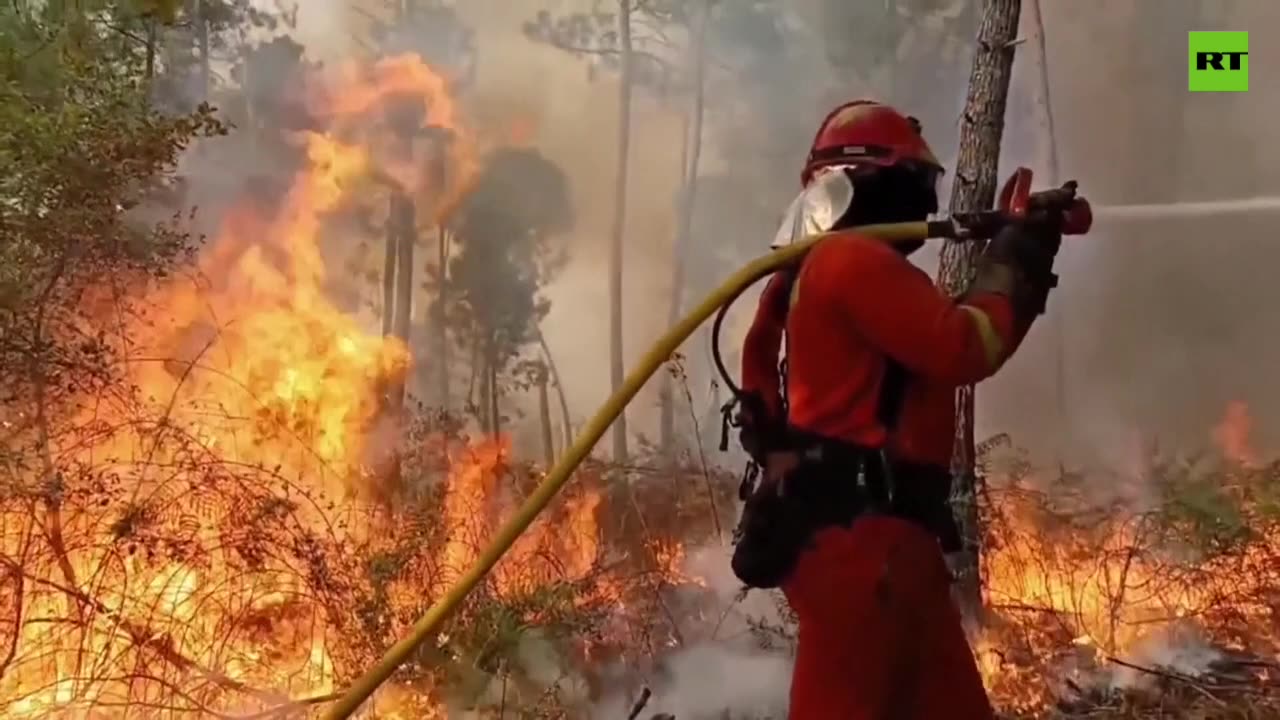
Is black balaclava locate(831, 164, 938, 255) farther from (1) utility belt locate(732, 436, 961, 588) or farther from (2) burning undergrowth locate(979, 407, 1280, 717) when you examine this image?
(2) burning undergrowth locate(979, 407, 1280, 717)

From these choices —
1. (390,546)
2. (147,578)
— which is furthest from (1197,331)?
(147,578)

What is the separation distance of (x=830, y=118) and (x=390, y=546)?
1.76 m

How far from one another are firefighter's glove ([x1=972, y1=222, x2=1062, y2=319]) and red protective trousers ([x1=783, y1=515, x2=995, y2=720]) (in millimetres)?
354

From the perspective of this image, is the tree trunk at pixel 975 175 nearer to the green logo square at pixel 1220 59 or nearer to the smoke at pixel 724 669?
the smoke at pixel 724 669

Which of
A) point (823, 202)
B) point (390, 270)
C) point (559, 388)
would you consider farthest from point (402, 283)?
point (823, 202)

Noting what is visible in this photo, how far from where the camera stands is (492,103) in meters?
3.13

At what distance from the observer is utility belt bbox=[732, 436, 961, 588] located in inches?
61.7

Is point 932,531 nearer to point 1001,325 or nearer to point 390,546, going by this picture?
point 1001,325

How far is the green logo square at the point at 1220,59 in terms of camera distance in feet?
10.4

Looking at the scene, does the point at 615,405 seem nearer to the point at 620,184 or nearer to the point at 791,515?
the point at 791,515

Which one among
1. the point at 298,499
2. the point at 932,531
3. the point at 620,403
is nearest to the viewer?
the point at 932,531

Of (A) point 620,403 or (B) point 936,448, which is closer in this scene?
(B) point 936,448

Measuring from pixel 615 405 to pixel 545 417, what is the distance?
1295 mm

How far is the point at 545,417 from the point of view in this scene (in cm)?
308
